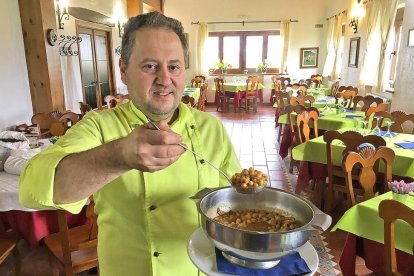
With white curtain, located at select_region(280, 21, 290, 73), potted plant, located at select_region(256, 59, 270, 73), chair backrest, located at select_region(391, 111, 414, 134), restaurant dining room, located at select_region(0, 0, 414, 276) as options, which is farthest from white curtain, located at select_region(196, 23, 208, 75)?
chair backrest, located at select_region(391, 111, 414, 134)

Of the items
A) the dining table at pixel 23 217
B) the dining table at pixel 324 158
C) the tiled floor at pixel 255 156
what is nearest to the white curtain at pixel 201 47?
the tiled floor at pixel 255 156

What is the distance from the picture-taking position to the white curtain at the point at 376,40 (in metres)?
5.16

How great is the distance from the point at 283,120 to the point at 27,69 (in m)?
3.23

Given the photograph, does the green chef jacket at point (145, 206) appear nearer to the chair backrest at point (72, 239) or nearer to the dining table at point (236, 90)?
the chair backrest at point (72, 239)

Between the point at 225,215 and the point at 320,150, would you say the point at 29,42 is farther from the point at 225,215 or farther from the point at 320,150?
the point at 225,215

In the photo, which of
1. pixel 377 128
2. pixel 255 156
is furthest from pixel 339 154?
pixel 255 156

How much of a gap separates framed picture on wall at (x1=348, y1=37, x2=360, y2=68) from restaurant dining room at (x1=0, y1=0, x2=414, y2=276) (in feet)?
0.99

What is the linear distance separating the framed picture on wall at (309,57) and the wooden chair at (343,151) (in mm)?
7119

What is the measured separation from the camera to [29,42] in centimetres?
368

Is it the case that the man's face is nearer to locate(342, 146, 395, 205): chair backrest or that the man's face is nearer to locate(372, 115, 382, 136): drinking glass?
locate(342, 146, 395, 205): chair backrest

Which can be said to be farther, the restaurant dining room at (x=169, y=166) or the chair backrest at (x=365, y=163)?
the chair backrest at (x=365, y=163)

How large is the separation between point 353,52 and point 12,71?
6196 mm

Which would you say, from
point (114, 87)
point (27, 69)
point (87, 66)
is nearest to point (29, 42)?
point (27, 69)

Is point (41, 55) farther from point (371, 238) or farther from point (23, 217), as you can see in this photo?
point (371, 238)
